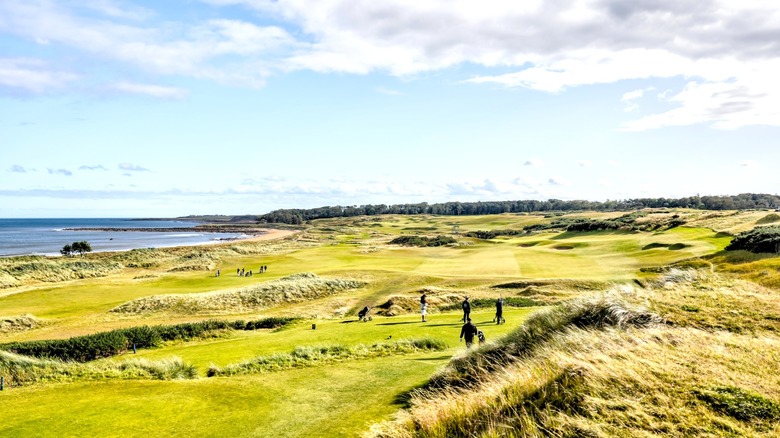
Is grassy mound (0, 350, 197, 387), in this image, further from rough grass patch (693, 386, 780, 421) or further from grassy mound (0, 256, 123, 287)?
grassy mound (0, 256, 123, 287)

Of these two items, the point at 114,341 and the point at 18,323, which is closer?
the point at 114,341

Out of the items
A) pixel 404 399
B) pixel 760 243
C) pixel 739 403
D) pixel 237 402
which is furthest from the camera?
pixel 760 243

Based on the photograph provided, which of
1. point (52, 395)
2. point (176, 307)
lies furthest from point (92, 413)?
point (176, 307)

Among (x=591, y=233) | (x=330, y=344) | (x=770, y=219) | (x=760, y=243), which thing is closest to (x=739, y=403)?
(x=330, y=344)

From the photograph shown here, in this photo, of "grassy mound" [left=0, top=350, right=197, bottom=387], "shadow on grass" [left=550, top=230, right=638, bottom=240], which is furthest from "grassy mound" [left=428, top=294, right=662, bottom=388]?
"shadow on grass" [left=550, top=230, right=638, bottom=240]

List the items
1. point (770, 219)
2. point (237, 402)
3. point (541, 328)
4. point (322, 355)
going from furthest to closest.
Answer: point (770, 219) < point (322, 355) < point (541, 328) < point (237, 402)

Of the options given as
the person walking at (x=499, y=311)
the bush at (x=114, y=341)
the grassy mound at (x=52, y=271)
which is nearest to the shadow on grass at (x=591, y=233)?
the person walking at (x=499, y=311)

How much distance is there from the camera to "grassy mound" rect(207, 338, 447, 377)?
17.0 meters

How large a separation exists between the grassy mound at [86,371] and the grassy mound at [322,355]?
127cm

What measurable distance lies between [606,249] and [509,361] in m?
56.0

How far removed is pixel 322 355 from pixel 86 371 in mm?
8041

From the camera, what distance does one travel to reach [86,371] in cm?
1700

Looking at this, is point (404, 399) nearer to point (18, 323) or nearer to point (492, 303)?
point (492, 303)

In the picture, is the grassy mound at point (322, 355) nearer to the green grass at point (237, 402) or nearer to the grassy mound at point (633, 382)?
the green grass at point (237, 402)
